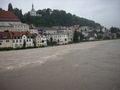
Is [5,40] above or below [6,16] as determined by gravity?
below

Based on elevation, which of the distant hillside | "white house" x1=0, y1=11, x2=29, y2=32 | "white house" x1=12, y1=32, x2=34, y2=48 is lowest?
"white house" x1=12, y1=32, x2=34, y2=48

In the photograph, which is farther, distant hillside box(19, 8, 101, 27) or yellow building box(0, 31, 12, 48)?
distant hillside box(19, 8, 101, 27)

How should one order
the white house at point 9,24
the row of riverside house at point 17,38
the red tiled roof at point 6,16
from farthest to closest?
the red tiled roof at point 6,16, the white house at point 9,24, the row of riverside house at point 17,38

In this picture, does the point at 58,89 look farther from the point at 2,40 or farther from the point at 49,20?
the point at 49,20

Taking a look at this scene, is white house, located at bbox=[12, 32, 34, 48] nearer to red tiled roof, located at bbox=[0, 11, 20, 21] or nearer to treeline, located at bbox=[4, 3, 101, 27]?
red tiled roof, located at bbox=[0, 11, 20, 21]

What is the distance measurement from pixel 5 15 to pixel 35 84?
5589cm

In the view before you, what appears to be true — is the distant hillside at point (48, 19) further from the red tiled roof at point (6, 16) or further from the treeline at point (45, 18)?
the red tiled roof at point (6, 16)

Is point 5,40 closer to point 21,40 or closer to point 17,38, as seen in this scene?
point 17,38

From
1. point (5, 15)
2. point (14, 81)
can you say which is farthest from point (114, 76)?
point (5, 15)

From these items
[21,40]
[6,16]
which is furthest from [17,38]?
[6,16]

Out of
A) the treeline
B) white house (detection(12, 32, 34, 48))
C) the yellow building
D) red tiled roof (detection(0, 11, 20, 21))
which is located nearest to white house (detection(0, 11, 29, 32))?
red tiled roof (detection(0, 11, 20, 21))

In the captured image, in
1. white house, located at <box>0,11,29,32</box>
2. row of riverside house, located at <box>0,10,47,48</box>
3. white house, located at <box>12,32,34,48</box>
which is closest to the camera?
row of riverside house, located at <box>0,10,47,48</box>

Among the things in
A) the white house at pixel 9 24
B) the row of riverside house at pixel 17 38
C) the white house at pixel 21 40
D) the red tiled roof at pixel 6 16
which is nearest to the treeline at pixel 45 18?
the red tiled roof at pixel 6 16

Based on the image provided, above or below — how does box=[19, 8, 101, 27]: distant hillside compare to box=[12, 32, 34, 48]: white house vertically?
above
